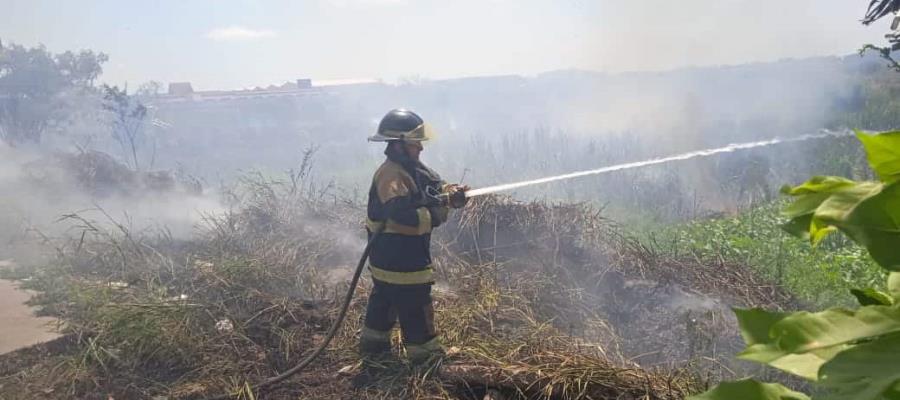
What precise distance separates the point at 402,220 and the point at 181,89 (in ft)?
77.5

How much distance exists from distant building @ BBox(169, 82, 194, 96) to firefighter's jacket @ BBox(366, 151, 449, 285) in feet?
74.8

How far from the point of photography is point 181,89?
2514 centimetres

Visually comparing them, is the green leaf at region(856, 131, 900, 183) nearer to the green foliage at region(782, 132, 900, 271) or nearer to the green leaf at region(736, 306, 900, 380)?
the green foliage at region(782, 132, 900, 271)

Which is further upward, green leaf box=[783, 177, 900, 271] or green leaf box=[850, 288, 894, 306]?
green leaf box=[783, 177, 900, 271]

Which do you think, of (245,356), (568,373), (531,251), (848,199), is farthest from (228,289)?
(848,199)

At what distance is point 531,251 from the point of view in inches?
261

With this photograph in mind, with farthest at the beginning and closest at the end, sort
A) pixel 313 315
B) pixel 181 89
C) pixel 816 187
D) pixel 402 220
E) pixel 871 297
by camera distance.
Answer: pixel 181 89, pixel 313 315, pixel 402 220, pixel 871 297, pixel 816 187

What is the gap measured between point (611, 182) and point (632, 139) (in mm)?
5593

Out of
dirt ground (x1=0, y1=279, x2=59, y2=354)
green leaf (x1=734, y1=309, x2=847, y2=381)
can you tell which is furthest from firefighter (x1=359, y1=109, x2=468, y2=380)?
green leaf (x1=734, y1=309, x2=847, y2=381)

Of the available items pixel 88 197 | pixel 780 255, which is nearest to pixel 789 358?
pixel 780 255

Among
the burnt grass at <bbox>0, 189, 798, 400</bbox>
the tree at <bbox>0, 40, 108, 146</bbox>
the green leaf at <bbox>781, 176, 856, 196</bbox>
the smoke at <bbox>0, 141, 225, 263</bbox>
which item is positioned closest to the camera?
the green leaf at <bbox>781, 176, 856, 196</bbox>

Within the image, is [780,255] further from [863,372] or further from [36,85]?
[36,85]

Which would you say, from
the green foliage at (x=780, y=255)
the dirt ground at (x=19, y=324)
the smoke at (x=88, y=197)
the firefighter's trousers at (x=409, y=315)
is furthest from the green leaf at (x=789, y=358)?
the smoke at (x=88, y=197)

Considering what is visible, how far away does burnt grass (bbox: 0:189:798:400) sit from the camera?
4051mm
